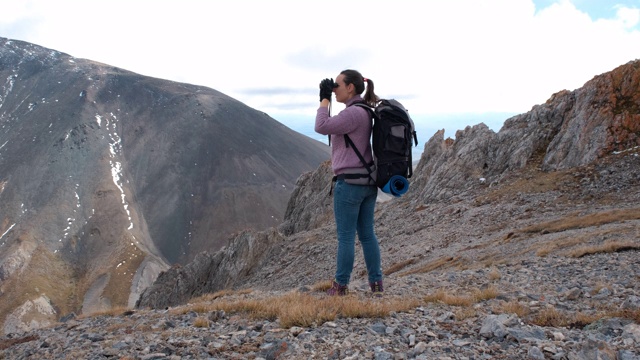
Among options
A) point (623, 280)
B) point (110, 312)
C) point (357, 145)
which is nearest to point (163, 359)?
point (357, 145)

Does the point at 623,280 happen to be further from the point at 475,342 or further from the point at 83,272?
the point at 83,272

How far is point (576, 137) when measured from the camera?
34812 millimetres

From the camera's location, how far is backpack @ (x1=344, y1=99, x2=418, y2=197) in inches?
349

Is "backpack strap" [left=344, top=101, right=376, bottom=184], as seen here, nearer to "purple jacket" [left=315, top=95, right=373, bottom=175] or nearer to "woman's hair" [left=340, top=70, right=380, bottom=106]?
"purple jacket" [left=315, top=95, right=373, bottom=175]

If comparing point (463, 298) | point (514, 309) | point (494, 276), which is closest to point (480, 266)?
point (494, 276)

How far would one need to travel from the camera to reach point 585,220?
2297 centimetres

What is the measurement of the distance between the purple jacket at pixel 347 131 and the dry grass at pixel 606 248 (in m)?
10.2

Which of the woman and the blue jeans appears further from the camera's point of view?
the blue jeans

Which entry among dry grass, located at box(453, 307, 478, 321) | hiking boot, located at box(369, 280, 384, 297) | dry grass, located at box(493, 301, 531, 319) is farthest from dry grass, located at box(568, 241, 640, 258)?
dry grass, located at box(453, 307, 478, 321)

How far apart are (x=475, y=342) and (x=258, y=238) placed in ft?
173

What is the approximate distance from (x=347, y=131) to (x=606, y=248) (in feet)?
37.1

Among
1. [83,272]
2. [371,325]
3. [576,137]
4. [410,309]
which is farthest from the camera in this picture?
[83,272]

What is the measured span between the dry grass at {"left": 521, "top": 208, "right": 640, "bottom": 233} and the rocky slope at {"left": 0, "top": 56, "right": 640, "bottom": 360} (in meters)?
0.12

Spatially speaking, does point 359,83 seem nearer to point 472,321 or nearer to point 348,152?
point 348,152
